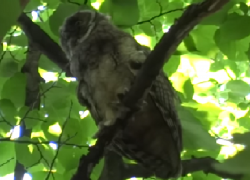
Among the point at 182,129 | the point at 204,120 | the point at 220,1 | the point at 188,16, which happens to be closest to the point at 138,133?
the point at 182,129

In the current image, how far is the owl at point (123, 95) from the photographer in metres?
1.45

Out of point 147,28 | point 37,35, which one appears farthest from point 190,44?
point 37,35

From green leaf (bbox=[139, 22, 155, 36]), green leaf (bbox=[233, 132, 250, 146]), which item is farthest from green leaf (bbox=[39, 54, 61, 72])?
green leaf (bbox=[233, 132, 250, 146])

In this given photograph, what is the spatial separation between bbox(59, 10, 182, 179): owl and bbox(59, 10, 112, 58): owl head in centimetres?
6

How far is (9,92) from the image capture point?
1618mm

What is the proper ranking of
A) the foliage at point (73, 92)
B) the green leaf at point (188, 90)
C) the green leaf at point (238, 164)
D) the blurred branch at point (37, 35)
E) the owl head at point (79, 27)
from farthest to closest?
1. the green leaf at point (188, 90)
2. the owl head at point (79, 27)
3. the blurred branch at point (37, 35)
4. the foliage at point (73, 92)
5. the green leaf at point (238, 164)

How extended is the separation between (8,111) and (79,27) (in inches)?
20.0

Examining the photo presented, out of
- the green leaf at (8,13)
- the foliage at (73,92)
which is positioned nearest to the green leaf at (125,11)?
the foliage at (73,92)

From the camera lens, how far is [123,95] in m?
1.40

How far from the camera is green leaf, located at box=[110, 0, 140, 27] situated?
1355mm

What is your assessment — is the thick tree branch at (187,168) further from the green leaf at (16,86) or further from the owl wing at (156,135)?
the green leaf at (16,86)

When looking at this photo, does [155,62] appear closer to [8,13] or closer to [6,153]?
[8,13]

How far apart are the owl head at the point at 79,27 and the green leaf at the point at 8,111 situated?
0.35 m

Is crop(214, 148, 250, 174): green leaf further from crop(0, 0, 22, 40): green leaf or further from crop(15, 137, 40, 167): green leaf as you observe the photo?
crop(15, 137, 40, 167): green leaf
